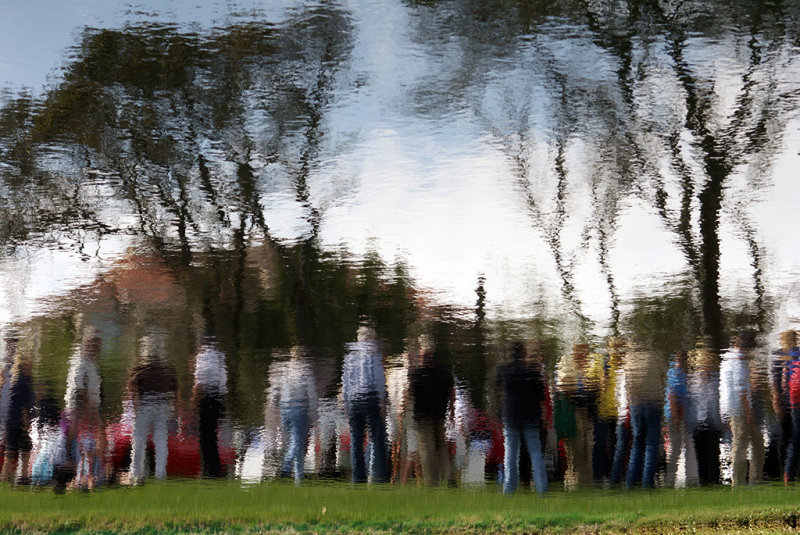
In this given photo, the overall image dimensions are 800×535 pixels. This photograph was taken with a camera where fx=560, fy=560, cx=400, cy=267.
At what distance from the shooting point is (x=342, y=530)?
8.33 feet

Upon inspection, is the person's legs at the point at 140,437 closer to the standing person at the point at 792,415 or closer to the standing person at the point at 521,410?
the standing person at the point at 521,410

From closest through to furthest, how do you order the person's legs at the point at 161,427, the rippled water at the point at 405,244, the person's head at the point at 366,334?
the rippled water at the point at 405,244, the person's head at the point at 366,334, the person's legs at the point at 161,427

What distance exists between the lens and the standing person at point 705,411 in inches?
106

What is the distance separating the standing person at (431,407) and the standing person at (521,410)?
28cm

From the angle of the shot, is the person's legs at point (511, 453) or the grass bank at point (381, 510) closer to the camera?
the grass bank at point (381, 510)

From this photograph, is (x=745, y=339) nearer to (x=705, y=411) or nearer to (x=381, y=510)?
(x=705, y=411)

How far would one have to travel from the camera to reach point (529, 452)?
107 inches

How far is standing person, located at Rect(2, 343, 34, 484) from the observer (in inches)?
108

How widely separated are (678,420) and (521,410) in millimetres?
778

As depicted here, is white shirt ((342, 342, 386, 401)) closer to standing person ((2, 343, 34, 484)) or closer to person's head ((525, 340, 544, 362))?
person's head ((525, 340, 544, 362))

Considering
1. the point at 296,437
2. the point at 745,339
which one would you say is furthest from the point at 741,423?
the point at 296,437

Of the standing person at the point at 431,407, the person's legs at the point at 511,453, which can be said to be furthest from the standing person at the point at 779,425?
the standing person at the point at 431,407

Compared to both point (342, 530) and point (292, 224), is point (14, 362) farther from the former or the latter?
point (342, 530)

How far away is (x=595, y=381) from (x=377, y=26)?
1987 mm
